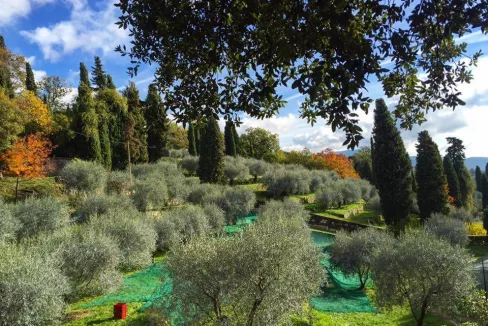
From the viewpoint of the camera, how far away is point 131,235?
1895 cm

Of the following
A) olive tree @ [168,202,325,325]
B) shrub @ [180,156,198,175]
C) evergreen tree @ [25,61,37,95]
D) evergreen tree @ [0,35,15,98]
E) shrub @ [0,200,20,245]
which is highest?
evergreen tree @ [25,61,37,95]

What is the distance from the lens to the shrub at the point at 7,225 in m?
17.9

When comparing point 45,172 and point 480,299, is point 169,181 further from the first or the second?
point 480,299

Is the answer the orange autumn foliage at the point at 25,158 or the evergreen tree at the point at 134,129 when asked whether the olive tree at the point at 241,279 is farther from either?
the evergreen tree at the point at 134,129

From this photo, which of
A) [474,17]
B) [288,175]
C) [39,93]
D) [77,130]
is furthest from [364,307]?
[39,93]

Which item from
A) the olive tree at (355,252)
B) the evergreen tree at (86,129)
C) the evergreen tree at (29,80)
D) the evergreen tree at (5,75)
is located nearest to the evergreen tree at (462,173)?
the olive tree at (355,252)

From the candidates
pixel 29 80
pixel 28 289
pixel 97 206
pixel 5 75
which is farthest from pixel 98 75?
pixel 28 289

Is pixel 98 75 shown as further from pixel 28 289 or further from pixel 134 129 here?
pixel 28 289

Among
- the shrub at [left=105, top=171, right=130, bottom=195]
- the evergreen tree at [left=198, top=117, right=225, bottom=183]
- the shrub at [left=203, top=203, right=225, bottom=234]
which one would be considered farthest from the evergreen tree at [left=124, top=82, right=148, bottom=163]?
the shrub at [left=203, top=203, right=225, bottom=234]

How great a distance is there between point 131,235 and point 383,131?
2750cm

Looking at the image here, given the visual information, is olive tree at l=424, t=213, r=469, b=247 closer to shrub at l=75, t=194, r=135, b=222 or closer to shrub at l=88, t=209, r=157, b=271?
shrub at l=88, t=209, r=157, b=271

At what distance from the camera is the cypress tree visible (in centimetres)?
3269

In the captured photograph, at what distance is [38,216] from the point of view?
70.0 ft

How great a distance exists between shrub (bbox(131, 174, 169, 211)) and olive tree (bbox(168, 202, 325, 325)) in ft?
66.4
